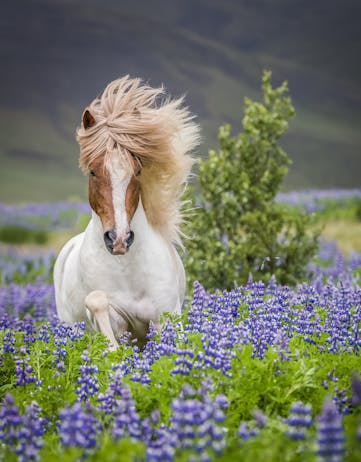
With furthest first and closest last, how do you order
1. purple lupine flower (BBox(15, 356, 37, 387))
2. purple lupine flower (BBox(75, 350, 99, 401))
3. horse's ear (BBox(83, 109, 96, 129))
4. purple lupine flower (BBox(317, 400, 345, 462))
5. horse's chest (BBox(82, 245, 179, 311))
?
1. horse's chest (BBox(82, 245, 179, 311))
2. horse's ear (BBox(83, 109, 96, 129))
3. purple lupine flower (BBox(15, 356, 37, 387))
4. purple lupine flower (BBox(75, 350, 99, 401))
5. purple lupine flower (BBox(317, 400, 345, 462))

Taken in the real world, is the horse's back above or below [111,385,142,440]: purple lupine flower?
above

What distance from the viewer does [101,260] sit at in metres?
4.84

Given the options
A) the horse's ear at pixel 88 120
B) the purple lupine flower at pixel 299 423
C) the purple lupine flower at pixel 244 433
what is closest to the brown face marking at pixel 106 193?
the horse's ear at pixel 88 120

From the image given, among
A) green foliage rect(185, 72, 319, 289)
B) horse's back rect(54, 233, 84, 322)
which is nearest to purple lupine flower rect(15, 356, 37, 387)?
horse's back rect(54, 233, 84, 322)

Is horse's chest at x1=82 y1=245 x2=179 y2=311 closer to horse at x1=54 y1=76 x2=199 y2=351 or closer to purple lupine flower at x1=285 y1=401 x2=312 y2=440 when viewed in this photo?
horse at x1=54 y1=76 x2=199 y2=351

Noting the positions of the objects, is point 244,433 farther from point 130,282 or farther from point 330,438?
point 130,282

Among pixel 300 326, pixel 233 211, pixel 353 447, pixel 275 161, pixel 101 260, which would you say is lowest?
pixel 353 447

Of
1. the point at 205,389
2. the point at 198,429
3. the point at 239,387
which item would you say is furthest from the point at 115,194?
the point at 198,429

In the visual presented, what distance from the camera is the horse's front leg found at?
4598 mm

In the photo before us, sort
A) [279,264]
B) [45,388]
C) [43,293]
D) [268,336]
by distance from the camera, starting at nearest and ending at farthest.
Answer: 1. [45,388]
2. [268,336]
3. [279,264]
4. [43,293]

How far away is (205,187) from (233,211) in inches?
19.2

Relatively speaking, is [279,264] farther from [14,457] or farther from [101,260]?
[14,457]

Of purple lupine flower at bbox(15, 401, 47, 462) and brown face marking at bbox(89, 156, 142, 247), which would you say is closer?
purple lupine flower at bbox(15, 401, 47, 462)

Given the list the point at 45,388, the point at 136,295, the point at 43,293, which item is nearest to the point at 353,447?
the point at 45,388
